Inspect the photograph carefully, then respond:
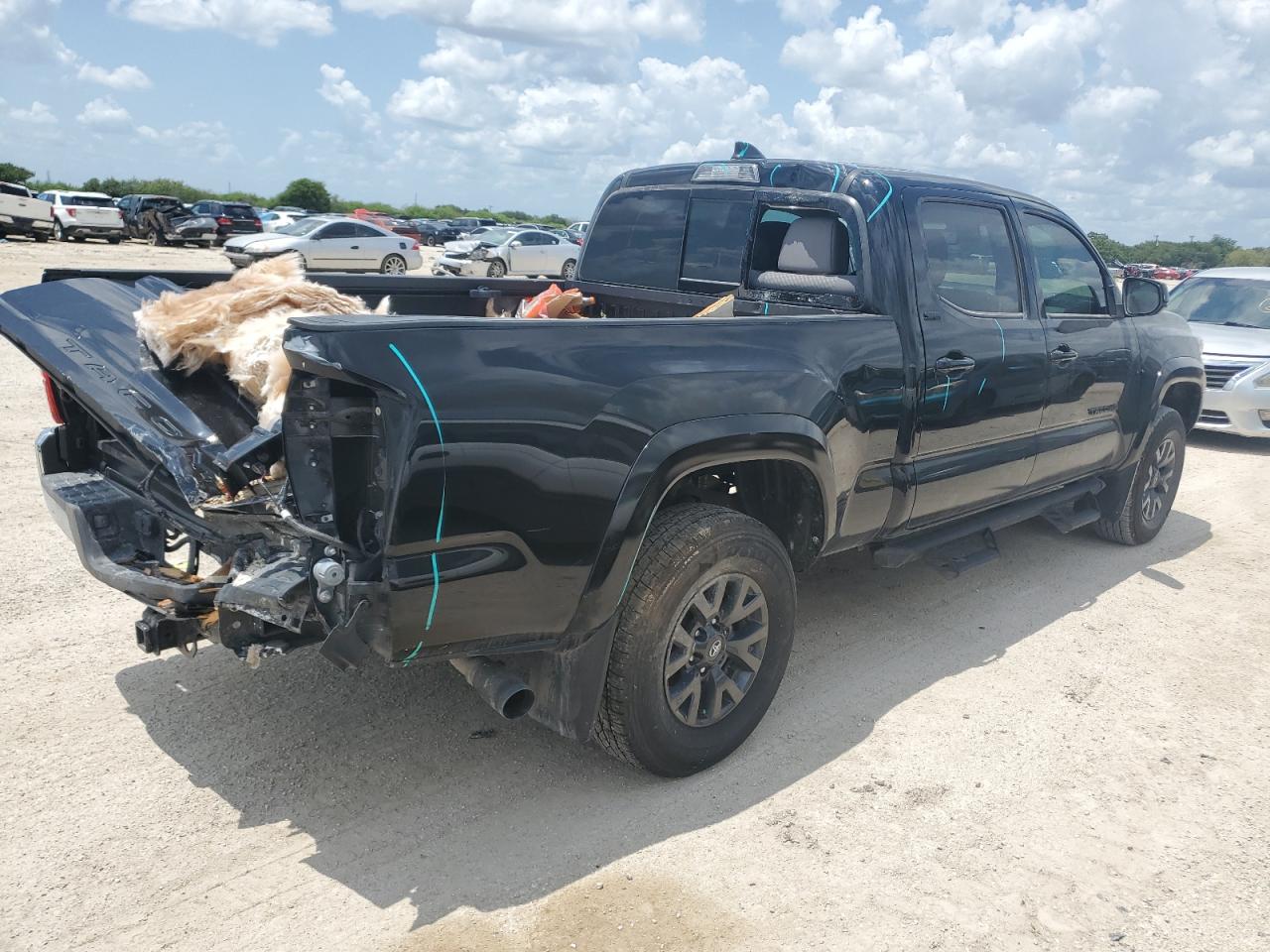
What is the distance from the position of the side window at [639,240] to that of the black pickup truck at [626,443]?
2 centimetres

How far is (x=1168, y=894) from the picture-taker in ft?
10.1

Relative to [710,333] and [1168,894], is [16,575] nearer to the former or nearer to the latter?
[710,333]

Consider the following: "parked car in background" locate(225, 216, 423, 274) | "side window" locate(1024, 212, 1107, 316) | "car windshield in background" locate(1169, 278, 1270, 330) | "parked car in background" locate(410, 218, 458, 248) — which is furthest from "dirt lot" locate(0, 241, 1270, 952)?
"parked car in background" locate(410, 218, 458, 248)

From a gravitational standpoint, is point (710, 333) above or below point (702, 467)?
above

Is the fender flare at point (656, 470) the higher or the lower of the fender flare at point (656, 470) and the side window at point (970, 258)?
the lower

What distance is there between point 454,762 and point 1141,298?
457 centimetres

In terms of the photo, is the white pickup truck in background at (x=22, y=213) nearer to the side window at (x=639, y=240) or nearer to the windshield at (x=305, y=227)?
the windshield at (x=305, y=227)

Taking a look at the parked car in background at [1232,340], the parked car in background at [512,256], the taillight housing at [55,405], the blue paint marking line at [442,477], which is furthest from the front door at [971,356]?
the parked car in background at [512,256]

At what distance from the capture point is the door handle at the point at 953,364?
4195 mm

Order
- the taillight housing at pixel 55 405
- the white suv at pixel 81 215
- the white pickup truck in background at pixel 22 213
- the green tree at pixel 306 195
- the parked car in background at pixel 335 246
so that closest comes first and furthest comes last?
the taillight housing at pixel 55 405
the parked car in background at pixel 335 246
the white pickup truck in background at pixel 22 213
the white suv at pixel 81 215
the green tree at pixel 306 195

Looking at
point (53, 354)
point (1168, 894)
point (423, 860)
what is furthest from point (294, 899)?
point (1168, 894)

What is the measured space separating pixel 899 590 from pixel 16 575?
4.55m

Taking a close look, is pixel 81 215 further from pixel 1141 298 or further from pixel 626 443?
pixel 626 443

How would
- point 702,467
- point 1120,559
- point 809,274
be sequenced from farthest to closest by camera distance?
point 1120,559
point 809,274
point 702,467
